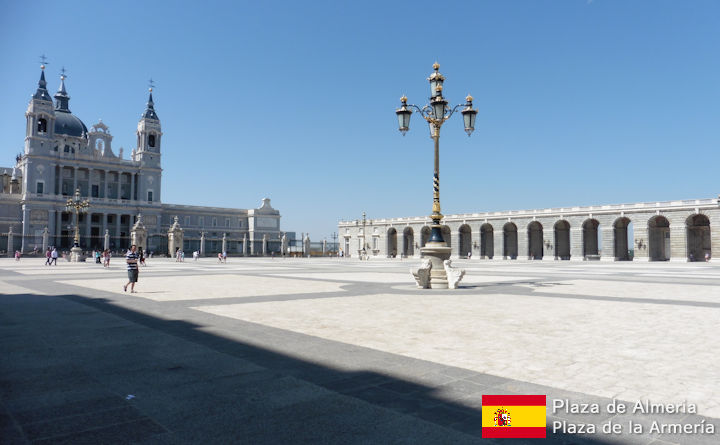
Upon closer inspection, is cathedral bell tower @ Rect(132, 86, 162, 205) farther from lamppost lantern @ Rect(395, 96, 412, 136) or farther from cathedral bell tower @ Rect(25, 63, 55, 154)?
lamppost lantern @ Rect(395, 96, 412, 136)

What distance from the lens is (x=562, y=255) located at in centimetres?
6425

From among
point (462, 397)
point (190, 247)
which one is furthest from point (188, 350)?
point (190, 247)

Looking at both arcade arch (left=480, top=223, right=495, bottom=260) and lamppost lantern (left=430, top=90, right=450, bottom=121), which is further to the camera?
arcade arch (left=480, top=223, right=495, bottom=260)

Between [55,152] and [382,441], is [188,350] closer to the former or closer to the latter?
[382,441]

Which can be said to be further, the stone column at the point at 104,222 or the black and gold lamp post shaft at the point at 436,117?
the stone column at the point at 104,222

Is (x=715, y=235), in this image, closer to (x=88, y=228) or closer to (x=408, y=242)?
(x=408, y=242)

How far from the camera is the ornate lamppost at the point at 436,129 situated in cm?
1546

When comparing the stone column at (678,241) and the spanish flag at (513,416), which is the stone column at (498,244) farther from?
the spanish flag at (513,416)

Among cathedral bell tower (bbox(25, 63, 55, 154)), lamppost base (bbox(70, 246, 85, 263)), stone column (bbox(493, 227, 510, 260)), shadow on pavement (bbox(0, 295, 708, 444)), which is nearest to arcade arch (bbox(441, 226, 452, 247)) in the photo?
stone column (bbox(493, 227, 510, 260))

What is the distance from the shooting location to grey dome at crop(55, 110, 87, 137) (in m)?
82.1

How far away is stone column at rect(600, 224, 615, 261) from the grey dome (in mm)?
89448

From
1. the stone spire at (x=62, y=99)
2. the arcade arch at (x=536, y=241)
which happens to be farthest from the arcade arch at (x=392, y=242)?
the stone spire at (x=62, y=99)

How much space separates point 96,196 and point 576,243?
78924mm

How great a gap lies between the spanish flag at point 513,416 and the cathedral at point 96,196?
A: 66.0 meters
